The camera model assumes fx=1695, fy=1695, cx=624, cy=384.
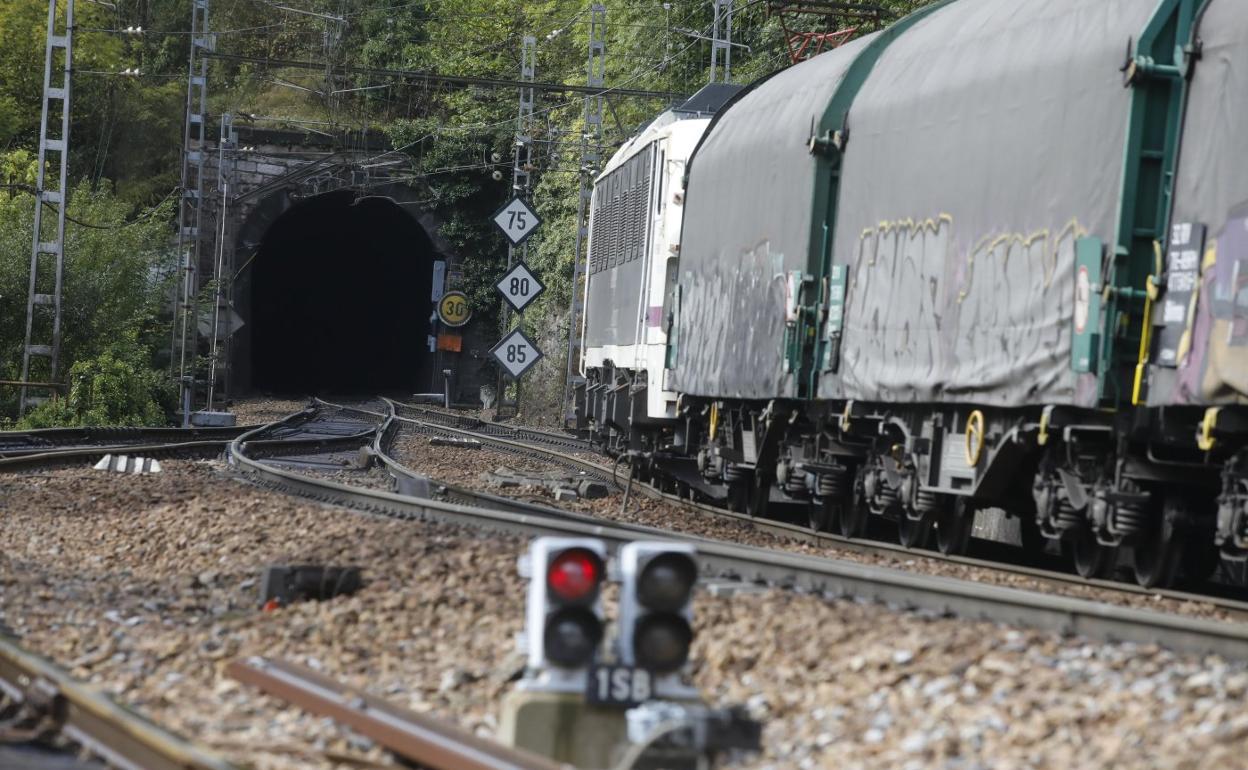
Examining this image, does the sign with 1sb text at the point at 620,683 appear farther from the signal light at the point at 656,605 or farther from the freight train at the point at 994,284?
the freight train at the point at 994,284

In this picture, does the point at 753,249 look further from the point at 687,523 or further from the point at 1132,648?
the point at 1132,648

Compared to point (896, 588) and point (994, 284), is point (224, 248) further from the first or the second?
point (896, 588)

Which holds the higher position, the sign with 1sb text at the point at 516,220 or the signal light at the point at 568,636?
the sign with 1sb text at the point at 516,220

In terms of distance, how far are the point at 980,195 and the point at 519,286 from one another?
19.7 metres

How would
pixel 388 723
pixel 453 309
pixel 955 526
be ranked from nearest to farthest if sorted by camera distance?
pixel 388 723
pixel 955 526
pixel 453 309

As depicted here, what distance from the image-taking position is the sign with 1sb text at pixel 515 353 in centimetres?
2917

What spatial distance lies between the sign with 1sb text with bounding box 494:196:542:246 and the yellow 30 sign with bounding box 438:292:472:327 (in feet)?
62.3

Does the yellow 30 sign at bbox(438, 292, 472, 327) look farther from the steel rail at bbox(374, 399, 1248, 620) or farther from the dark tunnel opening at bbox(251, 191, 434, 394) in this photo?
the steel rail at bbox(374, 399, 1248, 620)

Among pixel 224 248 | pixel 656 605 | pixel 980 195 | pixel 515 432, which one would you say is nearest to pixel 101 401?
pixel 515 432

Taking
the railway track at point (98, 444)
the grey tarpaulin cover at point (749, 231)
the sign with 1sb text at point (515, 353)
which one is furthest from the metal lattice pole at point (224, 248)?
the grey tarpaulin cover at point (749, 231)

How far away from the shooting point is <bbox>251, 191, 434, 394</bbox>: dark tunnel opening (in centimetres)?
5688

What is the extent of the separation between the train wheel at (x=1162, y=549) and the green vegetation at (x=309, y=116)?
2012cm

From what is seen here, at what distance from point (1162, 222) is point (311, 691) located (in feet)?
16.7

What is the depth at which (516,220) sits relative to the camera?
1216 inches
